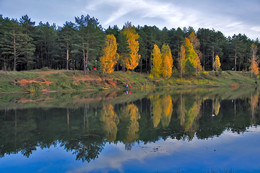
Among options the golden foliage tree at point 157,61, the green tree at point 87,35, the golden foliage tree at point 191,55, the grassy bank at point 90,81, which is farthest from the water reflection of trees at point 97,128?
the golden foliage tree at point 191,55

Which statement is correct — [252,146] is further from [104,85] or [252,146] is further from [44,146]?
[104,85]

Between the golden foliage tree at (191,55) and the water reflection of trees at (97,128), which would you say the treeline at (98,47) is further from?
the water reflection of trees at (97,128)

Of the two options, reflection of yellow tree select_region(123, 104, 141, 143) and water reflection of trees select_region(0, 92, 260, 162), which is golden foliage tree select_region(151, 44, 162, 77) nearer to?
water reflection of trees select_region(0, 92, 260, 162)

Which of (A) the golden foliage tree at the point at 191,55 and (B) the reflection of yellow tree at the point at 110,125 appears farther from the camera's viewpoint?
(A) the golden foliage tree at the point at 191,55

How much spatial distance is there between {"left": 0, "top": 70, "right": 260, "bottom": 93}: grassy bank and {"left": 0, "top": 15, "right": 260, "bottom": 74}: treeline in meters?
2.68

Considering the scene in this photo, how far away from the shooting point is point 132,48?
56375 millimetres

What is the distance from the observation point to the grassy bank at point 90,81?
124ft

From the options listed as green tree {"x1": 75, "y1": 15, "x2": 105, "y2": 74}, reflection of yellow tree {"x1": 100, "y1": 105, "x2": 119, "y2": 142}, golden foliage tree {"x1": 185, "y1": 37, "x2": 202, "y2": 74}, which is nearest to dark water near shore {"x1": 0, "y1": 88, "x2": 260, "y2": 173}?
reflection of yellow tree {"x1": 100, "y1": 105, "x2": 119, "y2": 142}

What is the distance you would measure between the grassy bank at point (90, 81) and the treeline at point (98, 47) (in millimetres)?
2676

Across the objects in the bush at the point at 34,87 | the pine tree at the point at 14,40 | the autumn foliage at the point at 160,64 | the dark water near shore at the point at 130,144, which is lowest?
the dark water near shore at the point at 130,144

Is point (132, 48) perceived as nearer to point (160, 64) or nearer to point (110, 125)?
point (160, 64)

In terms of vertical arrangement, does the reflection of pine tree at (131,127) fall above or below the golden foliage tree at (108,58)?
below

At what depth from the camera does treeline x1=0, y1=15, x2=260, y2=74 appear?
156ft

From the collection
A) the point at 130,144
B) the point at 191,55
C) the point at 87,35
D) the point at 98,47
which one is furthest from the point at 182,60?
the point at 130,144
